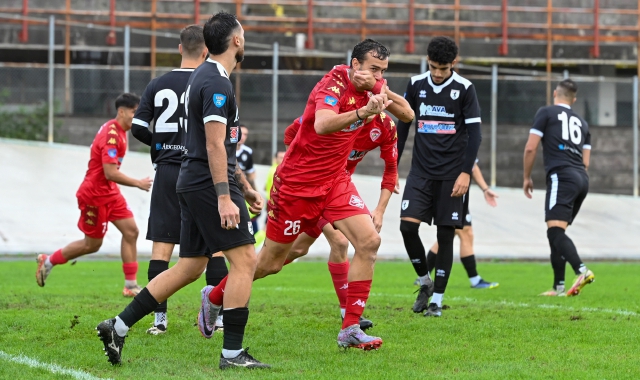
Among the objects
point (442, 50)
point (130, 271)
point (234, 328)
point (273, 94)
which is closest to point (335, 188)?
point (234, 328)

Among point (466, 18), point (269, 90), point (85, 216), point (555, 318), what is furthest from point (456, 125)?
point (466, 18)

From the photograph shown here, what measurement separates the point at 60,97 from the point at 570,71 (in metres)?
15.5

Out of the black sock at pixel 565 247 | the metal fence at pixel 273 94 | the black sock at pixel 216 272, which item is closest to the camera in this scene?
the black sock at pixel 216 272

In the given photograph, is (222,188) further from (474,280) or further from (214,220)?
(474,280)

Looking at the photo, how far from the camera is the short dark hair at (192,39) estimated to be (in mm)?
7484

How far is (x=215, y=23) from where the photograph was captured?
5.99 metres

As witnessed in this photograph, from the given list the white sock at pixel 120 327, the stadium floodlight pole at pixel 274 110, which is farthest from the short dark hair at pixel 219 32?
the stadium floodlight pole at pixel 274 110

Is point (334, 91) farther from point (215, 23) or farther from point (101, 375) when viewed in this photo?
point (101, 375)

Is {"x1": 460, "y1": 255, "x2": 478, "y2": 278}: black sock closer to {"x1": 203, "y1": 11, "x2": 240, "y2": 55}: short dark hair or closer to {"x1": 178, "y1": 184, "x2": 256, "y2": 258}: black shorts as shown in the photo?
{"x1": 178, "y1": 184, "x2": 256, "y2": 258}: black shorts

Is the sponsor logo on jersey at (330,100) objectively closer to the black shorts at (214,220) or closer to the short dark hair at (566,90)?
the black shorts at (214,220)

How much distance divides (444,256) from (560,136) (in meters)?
3.11

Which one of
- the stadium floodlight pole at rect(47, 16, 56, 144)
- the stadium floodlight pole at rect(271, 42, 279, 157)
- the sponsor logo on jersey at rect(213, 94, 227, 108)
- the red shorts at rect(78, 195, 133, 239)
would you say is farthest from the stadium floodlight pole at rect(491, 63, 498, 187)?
the sponsor logo on jersey at rect(213, 94, 227, 108)

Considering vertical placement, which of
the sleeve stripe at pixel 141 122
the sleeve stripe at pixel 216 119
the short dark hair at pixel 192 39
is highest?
the short dark hair at pixel 192 39

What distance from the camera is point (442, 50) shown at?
344 inches
